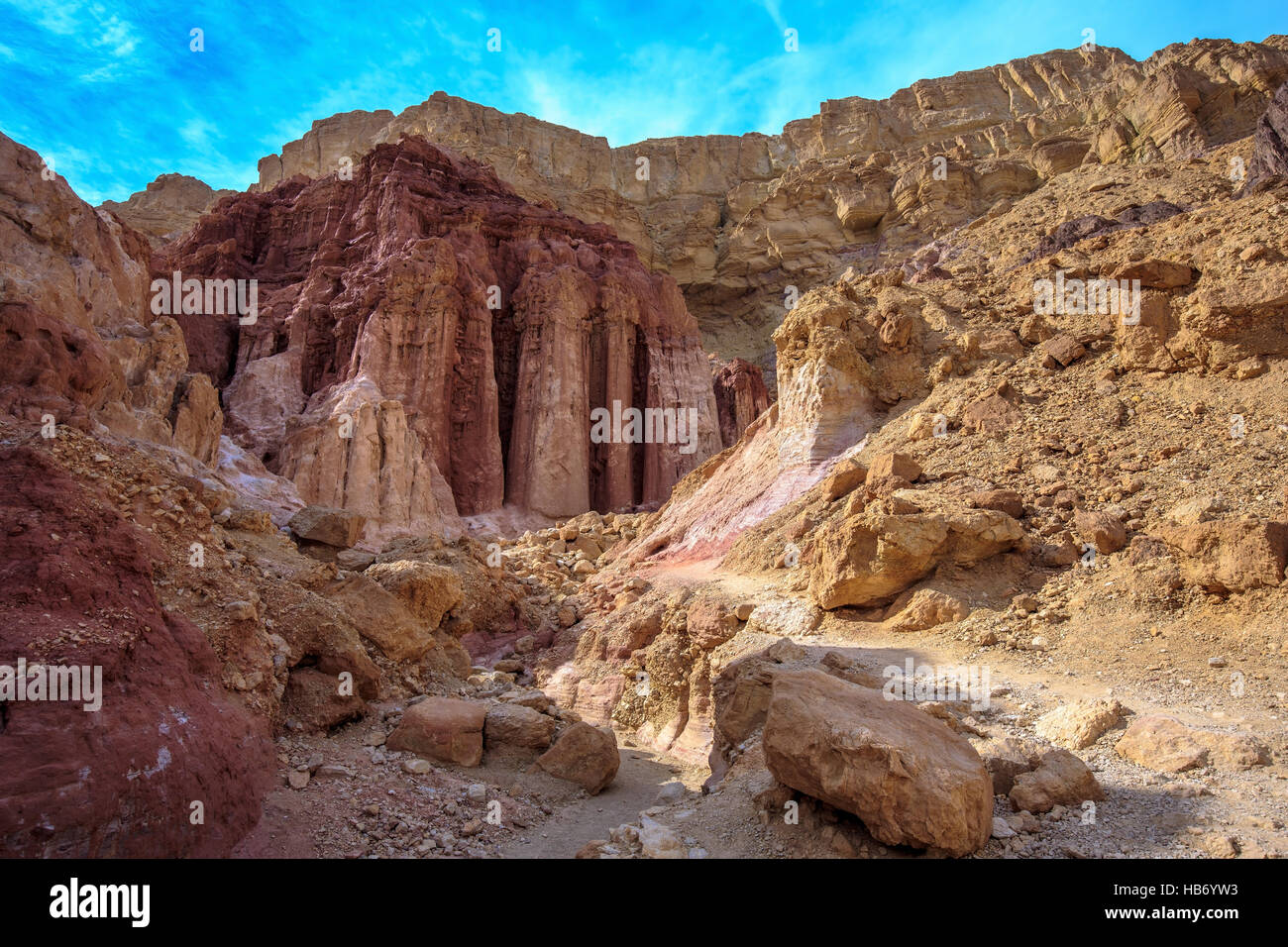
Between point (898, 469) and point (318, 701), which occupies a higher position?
point (898, 469)

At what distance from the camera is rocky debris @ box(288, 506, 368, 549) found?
1334 cm

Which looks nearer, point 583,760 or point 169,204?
point 583,760

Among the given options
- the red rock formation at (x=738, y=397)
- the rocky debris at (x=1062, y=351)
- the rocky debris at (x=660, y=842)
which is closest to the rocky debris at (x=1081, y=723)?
the rocky debris at (x=660, y=842)

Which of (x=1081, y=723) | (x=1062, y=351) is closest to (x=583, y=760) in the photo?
(x=1081, y=723)

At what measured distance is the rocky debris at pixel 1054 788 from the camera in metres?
4.93

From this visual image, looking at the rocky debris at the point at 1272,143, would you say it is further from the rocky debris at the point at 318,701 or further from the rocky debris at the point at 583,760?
the rocky debris at the point at 318,701

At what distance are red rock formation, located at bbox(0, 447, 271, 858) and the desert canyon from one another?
0.08 ft

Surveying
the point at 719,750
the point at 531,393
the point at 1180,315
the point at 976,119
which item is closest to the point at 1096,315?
the point at 1180,315

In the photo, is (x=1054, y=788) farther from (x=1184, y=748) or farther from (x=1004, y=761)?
(x=1184, y=748)

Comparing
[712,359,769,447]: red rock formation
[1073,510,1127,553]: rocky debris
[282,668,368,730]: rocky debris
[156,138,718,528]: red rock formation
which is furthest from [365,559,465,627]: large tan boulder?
A: [712,359,769,447]: red rock formation

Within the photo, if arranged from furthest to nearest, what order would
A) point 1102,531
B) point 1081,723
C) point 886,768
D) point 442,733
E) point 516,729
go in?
point 1102,531 < point 516,729 < point 442,733 < point 1081,723 < point 886,768

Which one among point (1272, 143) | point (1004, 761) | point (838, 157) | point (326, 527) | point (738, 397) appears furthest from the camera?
point (838, 157)

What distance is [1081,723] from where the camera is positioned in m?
6.15

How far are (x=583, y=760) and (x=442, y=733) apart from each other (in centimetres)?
162
